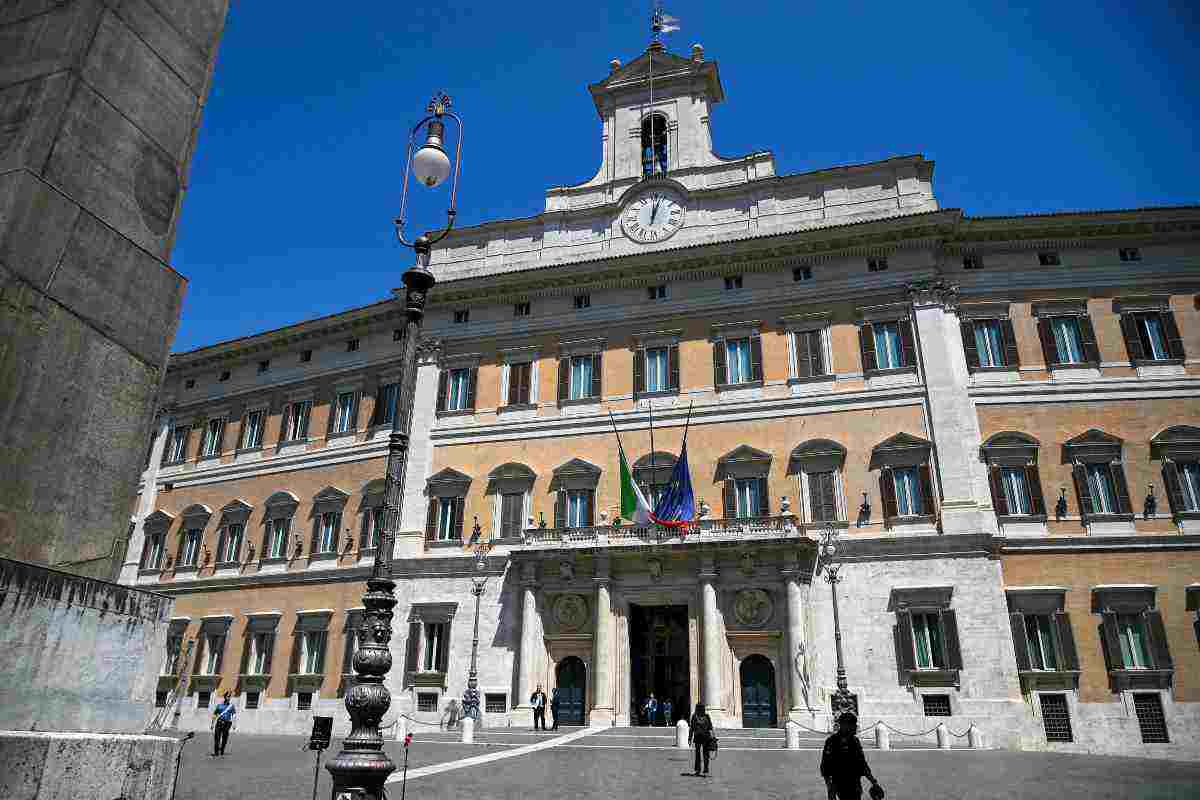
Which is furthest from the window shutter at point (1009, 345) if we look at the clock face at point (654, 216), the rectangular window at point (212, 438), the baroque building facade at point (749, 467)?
the rectangular window at point (212, 438)

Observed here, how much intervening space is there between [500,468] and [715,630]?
381 inches

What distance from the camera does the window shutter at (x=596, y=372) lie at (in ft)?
92.9

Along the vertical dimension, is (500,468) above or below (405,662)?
above

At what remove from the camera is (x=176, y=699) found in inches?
1186

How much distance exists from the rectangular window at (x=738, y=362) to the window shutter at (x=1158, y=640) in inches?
521

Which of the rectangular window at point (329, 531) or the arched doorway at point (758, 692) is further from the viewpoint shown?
the rectangular window at point (329, 531)

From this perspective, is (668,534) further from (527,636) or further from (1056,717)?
(1056,717)

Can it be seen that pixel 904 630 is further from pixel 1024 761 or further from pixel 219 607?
Result: pixel 219 607

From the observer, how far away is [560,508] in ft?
88.5

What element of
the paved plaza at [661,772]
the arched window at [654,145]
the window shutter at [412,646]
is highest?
the arched window at [654,145]

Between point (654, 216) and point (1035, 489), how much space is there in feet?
52.4

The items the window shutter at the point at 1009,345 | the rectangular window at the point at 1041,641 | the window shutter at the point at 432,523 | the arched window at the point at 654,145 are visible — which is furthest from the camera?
the arched window at the point at 654,145

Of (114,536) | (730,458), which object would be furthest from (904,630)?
(114,536)

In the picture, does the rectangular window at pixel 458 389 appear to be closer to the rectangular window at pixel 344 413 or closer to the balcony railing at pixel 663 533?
the rectangular window at pixel 344 413
